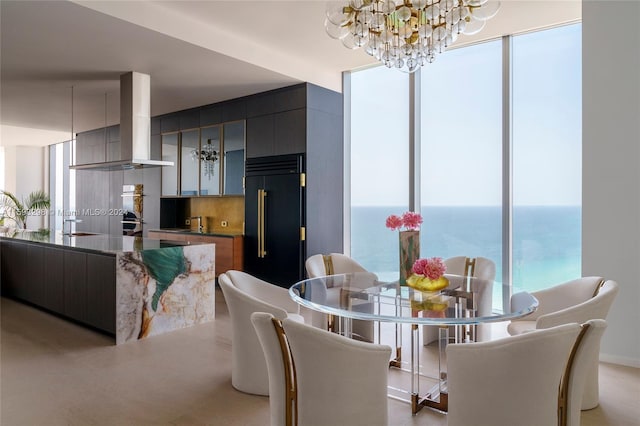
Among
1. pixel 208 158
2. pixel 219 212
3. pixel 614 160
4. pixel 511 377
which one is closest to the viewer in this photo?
pixel 511 377

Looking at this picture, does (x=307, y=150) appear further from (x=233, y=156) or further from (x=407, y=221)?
(x=407, y=221)

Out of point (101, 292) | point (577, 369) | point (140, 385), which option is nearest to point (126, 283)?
point (101, 292)

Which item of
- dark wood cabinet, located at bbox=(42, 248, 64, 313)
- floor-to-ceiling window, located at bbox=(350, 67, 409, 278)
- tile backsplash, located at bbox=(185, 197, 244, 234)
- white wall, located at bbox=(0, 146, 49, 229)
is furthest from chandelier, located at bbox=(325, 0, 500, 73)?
white wall, located at bbox=(0, 146, 49, 229)

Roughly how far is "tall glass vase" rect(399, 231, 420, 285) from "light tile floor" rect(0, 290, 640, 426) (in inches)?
31.3

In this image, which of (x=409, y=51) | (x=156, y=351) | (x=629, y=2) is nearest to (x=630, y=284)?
(x=629, y=2)

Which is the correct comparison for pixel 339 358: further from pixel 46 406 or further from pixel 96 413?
pixel 46 406

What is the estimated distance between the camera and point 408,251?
290 centimetres

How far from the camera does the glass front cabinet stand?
20.1 ft

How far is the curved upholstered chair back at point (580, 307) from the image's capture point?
2.28 m

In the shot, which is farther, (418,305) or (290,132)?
(290,132)

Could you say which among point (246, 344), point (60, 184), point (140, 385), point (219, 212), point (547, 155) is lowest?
point (140, 385)

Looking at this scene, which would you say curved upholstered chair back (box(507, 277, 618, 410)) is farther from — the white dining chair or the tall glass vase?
the white dining chair

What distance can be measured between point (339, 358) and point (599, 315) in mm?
1497

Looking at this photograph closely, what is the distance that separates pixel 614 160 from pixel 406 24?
1.97 metres
